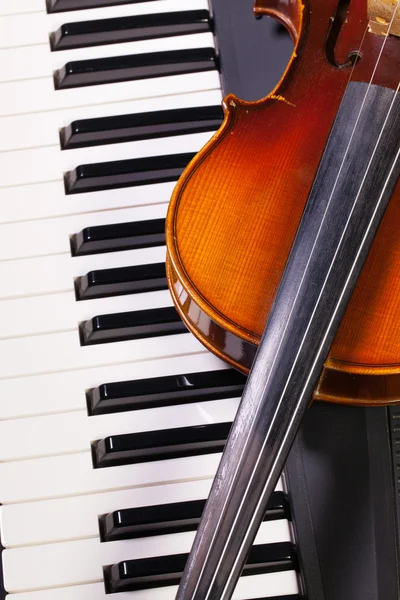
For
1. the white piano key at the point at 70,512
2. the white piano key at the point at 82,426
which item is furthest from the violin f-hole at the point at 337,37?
the white piano key at the point at 70,512

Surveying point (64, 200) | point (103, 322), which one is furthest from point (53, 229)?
point (103, 322)

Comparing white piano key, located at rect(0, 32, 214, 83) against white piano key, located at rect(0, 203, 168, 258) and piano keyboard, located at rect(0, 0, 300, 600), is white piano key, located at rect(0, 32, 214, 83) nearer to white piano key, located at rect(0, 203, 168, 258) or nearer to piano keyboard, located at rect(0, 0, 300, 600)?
piano keyboard, located at rect(0, 0, 300, 600)

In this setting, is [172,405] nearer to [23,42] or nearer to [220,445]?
[220,445]

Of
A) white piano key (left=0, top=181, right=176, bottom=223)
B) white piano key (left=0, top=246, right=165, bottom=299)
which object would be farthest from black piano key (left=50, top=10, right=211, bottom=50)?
white piano key (left=0, top=246, right=165, bottom=299)

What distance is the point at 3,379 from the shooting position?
123cm

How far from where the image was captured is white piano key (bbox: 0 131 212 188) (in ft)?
4.36

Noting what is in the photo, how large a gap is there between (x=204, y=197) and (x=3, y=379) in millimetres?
364

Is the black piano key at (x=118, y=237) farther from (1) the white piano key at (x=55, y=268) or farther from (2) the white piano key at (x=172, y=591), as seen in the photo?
(2) the white piano key at (x=172, y=591)

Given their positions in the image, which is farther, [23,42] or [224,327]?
[23,42]

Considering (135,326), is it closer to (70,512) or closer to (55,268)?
(55,268)

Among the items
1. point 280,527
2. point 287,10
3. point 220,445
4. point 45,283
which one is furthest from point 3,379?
point 287,10

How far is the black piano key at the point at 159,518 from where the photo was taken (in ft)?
3.77

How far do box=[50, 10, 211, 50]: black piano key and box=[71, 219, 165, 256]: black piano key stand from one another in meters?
0.30

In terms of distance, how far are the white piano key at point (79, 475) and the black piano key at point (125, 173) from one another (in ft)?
1.28
